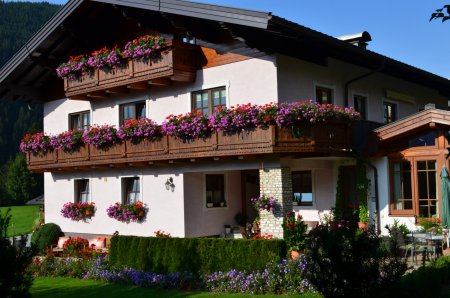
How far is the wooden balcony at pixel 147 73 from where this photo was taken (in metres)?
17.7

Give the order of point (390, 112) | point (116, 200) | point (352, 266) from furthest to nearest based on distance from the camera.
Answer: point (390, 112)
point (116, 200)
point (352, 266)

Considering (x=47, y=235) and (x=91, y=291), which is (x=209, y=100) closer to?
(x=91, y=291)

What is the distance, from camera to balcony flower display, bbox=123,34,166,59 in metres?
17.7

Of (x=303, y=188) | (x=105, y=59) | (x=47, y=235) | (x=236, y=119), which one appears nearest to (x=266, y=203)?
(x=236, y=119)

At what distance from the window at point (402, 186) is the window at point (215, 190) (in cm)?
609

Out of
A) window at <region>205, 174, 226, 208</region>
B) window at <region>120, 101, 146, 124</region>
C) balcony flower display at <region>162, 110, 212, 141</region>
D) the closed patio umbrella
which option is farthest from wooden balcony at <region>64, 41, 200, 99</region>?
the closed patio umbrella

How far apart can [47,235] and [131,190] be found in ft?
15.4

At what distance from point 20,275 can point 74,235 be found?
46.2ft

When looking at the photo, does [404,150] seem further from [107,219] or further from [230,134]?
[107,219]

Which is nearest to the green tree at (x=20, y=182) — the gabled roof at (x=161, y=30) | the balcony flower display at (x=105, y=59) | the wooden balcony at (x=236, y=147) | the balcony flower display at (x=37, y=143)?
the gabled roof at (x=161, y=30)

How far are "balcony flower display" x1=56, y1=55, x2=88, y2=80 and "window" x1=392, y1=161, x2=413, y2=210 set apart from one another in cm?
1181

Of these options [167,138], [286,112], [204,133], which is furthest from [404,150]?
[167,138]

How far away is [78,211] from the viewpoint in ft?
73.2

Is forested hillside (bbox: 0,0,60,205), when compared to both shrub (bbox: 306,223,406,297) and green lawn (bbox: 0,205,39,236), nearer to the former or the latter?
green lawn (bbox: 0,205,39,236)
